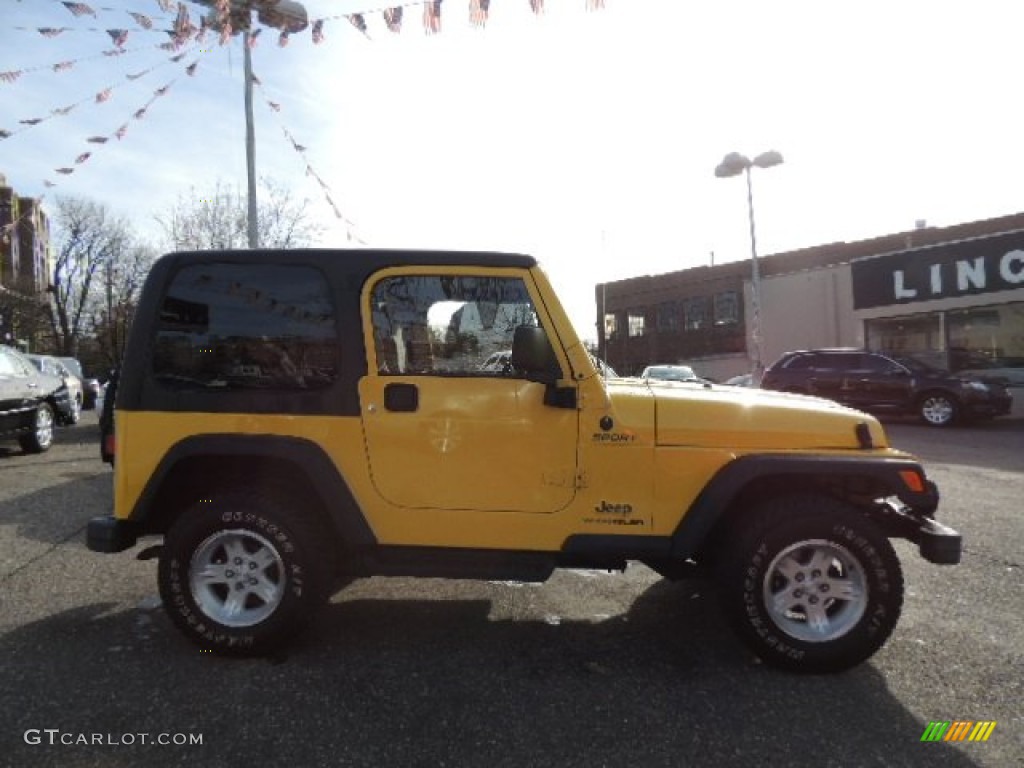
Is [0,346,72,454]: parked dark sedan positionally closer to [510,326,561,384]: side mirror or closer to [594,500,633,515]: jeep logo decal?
[510,326,561,384]: side mirror

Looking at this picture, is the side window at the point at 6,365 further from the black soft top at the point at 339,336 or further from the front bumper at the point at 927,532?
the front bumper at the point at 927,532

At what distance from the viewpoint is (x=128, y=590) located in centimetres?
430

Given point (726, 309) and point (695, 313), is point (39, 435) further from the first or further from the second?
point (695, 313)

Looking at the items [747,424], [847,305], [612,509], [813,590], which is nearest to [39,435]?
[612,509]

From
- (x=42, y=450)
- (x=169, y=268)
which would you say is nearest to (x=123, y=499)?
(x=169, y=268)

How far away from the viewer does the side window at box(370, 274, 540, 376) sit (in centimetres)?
334

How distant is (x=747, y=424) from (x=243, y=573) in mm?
2656

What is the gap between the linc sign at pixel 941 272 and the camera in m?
16.5

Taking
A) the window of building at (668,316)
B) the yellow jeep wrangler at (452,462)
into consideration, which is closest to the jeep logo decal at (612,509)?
the yellow jeep wrangler at (452,462)

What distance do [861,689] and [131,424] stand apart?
12.3 feet

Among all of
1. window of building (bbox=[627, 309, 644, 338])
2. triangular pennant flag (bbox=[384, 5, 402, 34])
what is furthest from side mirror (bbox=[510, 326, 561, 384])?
window of building (bbox=[627, 309, 644, 338])

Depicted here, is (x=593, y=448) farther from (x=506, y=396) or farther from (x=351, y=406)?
(x=351, y=406)

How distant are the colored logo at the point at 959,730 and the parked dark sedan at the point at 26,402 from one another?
11354 millimetres

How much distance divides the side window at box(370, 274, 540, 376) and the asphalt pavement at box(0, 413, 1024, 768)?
148 centimetres
